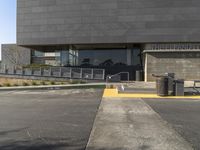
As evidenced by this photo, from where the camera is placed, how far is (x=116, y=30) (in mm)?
34812

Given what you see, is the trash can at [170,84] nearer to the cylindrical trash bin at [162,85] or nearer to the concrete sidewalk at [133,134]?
the cylindrical trash bin at [162,85]

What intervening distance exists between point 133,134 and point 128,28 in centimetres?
2761

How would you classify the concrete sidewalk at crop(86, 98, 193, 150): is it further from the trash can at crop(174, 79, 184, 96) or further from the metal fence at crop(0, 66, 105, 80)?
the metal fence at crop(0, 66, 105, 80)

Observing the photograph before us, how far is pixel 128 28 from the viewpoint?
114 ft

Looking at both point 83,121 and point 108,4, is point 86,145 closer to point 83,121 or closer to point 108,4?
point 83,121

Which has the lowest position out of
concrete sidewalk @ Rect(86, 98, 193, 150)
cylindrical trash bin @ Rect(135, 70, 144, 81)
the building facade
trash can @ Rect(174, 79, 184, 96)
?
concrete sidewalk @ Rect(86, 98, 193, 150)

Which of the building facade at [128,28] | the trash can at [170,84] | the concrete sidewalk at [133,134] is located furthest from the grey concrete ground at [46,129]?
the building facade at [128,28]

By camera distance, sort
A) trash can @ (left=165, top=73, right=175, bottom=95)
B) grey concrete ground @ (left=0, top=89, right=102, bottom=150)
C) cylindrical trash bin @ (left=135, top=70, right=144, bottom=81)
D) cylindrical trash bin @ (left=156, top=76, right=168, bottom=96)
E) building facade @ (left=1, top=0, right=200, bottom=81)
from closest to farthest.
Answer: grey concrete ground @ (left=0, top=89, right=102, bottom=150) → cylindrical trash bin @ (left=156, top=76, right=168, bottom=96) → trash can @ (left=165, top=73, right=175, bottom=95) → building facade @ (left=1, top=0, right=200, bottom=81) → cylindrical trash bin @ (left=135, top=70, right=144, bottom=81)

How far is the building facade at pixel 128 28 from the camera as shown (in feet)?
109

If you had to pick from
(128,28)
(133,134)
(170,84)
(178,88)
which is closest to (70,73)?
(128,28)

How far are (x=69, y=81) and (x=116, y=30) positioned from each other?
25.8ft

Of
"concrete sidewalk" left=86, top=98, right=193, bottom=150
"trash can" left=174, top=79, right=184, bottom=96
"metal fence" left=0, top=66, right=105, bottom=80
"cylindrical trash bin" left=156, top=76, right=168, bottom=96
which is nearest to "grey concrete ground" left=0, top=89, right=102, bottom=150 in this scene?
"concrete sidewalk" left=86, top=98, right=193, bottom=150

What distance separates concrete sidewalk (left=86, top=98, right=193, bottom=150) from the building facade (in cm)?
2319

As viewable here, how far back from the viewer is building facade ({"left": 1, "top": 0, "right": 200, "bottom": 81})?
3322 centimetres
